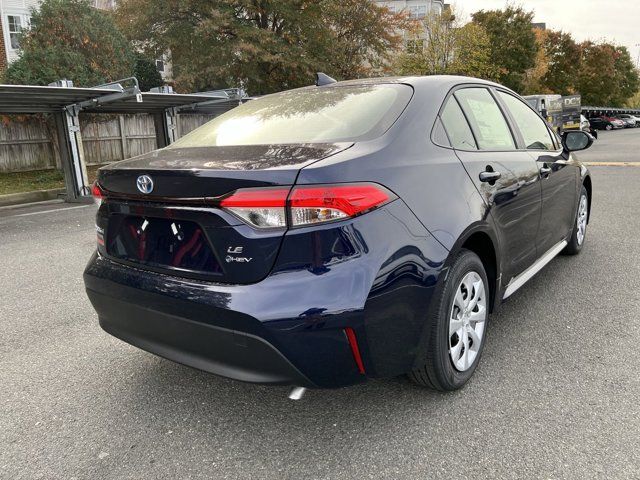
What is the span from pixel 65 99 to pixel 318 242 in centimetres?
1016

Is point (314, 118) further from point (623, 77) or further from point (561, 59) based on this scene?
point (623, 77)

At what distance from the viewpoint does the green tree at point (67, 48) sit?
1421cm

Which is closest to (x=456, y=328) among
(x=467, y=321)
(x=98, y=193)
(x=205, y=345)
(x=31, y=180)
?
(x=467, y=321)

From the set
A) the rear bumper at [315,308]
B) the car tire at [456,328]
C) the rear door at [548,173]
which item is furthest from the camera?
the rear door at [548,173]

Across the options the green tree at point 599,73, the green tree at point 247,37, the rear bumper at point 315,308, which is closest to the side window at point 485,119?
the rear bumper at point 315,308

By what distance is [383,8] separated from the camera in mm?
21719

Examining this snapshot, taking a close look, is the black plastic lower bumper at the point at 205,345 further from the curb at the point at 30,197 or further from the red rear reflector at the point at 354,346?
the curb at the point at 30,197

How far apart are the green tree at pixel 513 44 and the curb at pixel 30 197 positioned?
1485 inches

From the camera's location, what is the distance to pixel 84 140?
56.9ft

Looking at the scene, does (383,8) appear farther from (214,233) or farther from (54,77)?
(214,233)

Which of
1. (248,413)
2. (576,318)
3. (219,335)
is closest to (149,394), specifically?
(248,413)

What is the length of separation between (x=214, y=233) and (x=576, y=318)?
271 centimetres

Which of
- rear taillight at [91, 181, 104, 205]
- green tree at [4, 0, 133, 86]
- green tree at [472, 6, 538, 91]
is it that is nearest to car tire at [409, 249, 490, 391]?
rear taillight at [91, 181, 104, 205]

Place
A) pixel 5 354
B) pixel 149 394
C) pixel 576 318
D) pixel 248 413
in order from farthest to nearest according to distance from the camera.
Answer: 1. pixel 576 318
2. pixel 5 354
3. pixel 149 394
4. pixel 248 413
